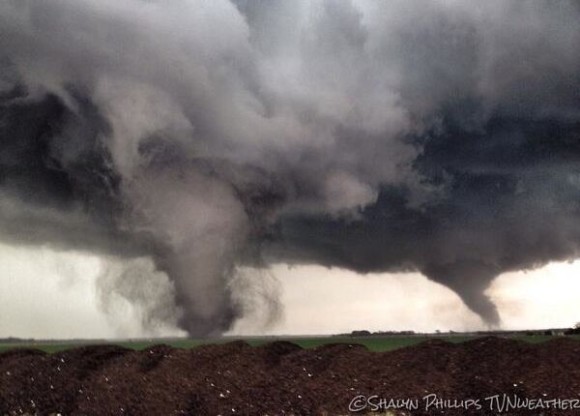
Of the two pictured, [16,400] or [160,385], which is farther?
[16,400]

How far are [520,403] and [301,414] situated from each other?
331 inches

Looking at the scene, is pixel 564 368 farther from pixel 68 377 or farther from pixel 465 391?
pixel 68 377

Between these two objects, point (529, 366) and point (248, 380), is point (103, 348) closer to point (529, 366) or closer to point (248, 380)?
point (248, 380)

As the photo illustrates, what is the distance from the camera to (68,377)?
104 ft

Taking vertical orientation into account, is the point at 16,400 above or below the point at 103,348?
below

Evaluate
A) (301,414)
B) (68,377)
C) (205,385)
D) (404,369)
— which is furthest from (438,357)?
(68,377)

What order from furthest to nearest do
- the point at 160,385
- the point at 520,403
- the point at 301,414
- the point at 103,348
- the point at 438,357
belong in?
the point at 103,348 → the point at 160,385 → the point at 438,357 → the point at 301,414 → the point at 520,403

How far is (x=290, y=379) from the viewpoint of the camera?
2700cm

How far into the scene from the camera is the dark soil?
24.3 metres

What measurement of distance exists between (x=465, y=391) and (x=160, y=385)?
1355 cm

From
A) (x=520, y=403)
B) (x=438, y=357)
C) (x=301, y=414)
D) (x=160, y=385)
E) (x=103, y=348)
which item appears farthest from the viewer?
(x=103, y=348)

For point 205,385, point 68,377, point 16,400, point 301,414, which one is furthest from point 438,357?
point 16,400

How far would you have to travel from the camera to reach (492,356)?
1035 inches

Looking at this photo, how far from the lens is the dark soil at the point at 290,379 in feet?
79.9
